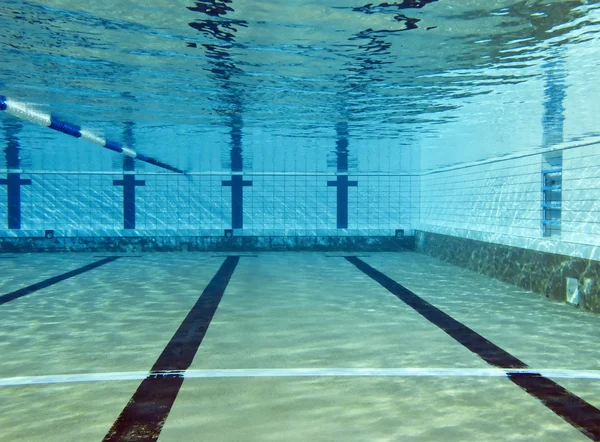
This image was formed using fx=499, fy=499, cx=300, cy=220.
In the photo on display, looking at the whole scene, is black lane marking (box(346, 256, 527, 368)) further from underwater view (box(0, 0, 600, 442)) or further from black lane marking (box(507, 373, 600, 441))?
black lane marking (box(507, 373, 600, 441))

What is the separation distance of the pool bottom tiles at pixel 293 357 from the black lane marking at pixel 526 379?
0.05m

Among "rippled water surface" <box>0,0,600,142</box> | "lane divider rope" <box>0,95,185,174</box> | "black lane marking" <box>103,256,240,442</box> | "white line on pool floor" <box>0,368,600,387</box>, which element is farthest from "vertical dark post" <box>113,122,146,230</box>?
Answer: "white line on pool floor" <box>0,368,600,387</box>

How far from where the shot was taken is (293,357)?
14.6 feet

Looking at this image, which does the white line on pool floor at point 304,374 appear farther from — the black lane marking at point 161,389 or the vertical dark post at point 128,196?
the vertical dark post at point 128,196

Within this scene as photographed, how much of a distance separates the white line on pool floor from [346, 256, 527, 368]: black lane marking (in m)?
0.29

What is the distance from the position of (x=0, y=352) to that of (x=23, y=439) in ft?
7.04

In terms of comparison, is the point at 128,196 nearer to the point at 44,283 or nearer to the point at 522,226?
the point at 44,283

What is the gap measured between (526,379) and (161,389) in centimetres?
278

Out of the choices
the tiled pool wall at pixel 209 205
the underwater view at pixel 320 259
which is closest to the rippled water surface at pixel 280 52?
Answer: the underwater view at pixel 320 259

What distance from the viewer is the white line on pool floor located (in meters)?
3.89

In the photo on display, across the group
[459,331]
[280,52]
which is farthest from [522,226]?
[280,52]

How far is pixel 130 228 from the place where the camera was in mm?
17438

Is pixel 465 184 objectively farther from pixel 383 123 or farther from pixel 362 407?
pixel 362 407

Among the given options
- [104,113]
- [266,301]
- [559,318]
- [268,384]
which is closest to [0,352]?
[268,384]
